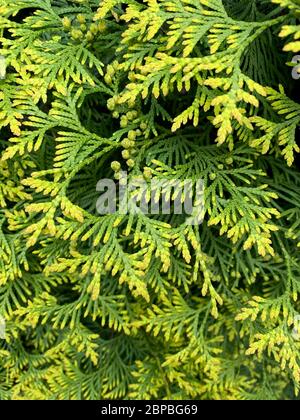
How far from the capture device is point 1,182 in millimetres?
1573

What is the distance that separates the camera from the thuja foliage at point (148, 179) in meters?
1.29

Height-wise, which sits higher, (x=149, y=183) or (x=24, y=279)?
(x=149, y=183)

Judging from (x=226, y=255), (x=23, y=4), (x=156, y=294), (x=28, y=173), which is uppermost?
(x=23, y=4)

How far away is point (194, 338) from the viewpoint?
61.7 inches

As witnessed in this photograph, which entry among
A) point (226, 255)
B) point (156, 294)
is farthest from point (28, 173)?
point (226, 255)

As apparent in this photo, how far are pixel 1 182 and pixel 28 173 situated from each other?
11 centimetres

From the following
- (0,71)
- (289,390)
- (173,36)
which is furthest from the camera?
(289,390)

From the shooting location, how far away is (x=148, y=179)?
137 centimetres

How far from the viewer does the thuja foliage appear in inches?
50.6
